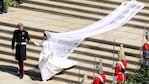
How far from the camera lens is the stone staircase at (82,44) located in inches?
633

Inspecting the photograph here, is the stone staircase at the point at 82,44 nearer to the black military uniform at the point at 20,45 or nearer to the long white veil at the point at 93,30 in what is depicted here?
the long white veil at the point at 93,30

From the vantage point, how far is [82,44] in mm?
17047

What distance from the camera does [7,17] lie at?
64.4ft

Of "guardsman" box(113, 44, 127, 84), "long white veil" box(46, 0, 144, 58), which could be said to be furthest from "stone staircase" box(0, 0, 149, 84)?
"guardsman" box(113, 44, 127, 84)

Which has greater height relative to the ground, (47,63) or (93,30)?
(93,30)

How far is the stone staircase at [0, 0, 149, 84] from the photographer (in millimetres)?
16078

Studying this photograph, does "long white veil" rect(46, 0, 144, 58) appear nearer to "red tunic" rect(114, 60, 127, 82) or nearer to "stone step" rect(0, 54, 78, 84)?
"stone step" rect(0, 54, 78, 84)

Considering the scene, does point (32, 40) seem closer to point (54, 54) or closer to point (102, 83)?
point (54, 54)

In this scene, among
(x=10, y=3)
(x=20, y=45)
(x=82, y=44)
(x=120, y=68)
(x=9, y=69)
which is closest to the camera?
(x=120, y=68)

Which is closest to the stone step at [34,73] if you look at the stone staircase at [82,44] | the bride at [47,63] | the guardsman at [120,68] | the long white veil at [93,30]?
the stone staircase at [82,44]

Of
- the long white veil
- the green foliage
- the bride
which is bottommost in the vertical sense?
the bride

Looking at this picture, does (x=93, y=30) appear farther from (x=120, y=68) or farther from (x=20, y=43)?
(x=120, y=68)

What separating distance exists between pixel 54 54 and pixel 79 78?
1128mm

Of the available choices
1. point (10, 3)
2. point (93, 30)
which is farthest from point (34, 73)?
point (10, 3)
